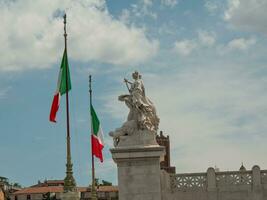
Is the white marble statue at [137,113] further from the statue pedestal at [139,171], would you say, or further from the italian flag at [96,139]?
the italian flag at [96,139]

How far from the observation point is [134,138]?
27.4 metres

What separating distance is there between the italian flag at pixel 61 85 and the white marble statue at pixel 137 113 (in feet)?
20.3

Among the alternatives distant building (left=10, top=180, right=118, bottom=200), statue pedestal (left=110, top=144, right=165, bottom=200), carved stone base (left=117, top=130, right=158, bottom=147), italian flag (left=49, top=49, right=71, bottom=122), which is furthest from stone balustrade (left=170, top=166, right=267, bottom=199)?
distant building (left=10, top=180, right=118, bottom=200)

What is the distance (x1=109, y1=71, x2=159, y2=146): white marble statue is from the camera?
27.5 m

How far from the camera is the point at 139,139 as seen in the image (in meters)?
27.4

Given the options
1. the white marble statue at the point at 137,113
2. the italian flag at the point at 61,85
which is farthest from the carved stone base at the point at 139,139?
the italian flag at the point at 61,85

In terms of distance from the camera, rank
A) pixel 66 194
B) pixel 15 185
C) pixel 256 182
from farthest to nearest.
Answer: pixel 15 185, pixel 66 194, pixel 256 182

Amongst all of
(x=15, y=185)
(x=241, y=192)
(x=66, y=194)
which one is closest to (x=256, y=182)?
(x=241, y=192)

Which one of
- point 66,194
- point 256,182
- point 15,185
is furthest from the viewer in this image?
point 15,185

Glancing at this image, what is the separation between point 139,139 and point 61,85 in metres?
8.00

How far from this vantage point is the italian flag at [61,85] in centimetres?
3325

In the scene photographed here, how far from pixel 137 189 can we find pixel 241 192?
158 inches

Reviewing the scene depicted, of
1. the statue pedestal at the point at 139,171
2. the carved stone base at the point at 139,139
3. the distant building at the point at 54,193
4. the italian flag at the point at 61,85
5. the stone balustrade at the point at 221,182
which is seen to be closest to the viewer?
the stone balustrade at the point at 221,182

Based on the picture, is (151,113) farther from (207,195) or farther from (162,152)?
(207,195)
